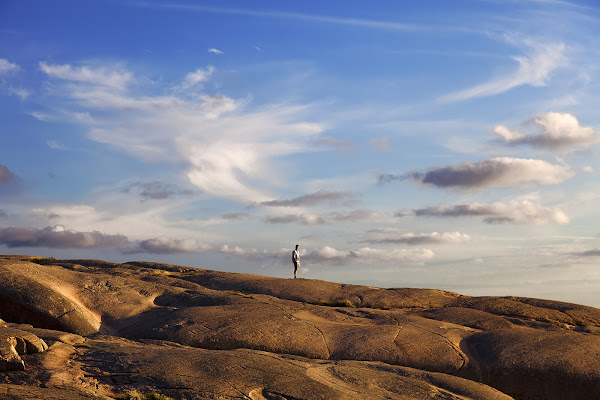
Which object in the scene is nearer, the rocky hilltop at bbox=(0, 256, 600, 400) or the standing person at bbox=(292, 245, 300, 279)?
the rocky hilltop at bbox=(0, 256, 600, 400)

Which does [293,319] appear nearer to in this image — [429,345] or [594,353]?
[429,345]

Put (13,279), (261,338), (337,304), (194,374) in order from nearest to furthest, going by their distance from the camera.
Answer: (194,374)
(261,338)
(13,279)
(337,304)

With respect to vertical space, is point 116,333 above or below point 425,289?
below

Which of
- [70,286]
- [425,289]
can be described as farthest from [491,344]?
[70,286]

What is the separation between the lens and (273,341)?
18.9 metres

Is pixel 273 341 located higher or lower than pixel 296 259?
lower

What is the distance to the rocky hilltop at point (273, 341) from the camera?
13188mm

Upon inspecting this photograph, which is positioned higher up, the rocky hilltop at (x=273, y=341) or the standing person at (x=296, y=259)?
the standing person at (x=296, y=259)

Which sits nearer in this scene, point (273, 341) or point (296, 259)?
point (273, 341)

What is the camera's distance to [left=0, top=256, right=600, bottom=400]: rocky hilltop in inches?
519

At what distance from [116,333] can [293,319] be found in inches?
264

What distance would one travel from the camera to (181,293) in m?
24.3

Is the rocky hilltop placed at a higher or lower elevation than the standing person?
lower

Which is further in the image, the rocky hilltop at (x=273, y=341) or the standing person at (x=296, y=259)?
the standing person at (x=296, y=259)
